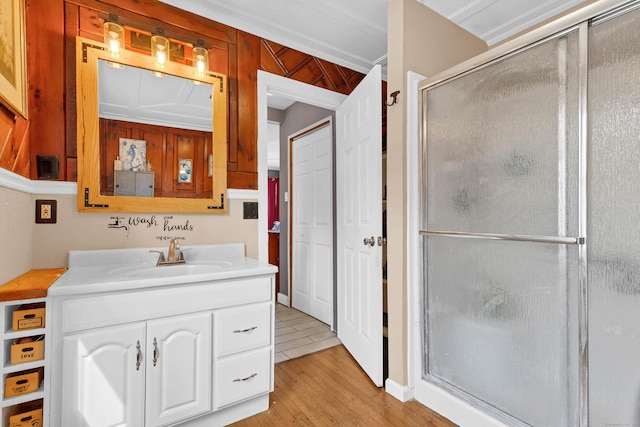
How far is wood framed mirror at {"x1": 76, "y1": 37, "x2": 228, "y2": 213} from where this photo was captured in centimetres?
169

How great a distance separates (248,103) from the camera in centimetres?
221

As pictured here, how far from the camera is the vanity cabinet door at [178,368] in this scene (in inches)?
55.3

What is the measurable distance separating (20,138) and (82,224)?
0.49 metres

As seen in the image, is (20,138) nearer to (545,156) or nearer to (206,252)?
(206,252)

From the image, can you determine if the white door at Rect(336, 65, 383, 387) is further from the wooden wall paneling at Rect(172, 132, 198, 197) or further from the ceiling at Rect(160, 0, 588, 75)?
the wooden wall paneling at Rect(172, 132, 198, 197)

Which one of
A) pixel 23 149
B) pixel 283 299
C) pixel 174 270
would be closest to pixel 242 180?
pixel 174 270

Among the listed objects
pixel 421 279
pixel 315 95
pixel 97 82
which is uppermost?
pixel 315 95

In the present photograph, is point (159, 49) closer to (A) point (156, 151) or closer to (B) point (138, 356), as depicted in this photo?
(A) point (156, 151)

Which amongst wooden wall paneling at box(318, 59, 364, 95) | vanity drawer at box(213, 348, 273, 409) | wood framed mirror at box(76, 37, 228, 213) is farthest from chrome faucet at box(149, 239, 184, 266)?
wooden wall paneling at box(318, 59, 364, 95)

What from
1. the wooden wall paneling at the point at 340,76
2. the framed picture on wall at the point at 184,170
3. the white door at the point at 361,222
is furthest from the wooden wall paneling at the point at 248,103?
the white door at the point at 361,222

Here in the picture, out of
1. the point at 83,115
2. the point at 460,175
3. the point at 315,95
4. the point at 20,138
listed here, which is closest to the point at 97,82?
the point at 83,115

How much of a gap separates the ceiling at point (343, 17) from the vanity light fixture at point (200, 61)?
0.26 meters

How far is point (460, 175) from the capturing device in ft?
5.50

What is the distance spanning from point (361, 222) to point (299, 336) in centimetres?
132
